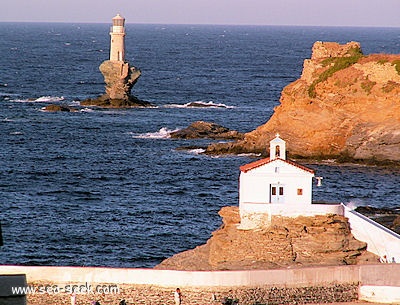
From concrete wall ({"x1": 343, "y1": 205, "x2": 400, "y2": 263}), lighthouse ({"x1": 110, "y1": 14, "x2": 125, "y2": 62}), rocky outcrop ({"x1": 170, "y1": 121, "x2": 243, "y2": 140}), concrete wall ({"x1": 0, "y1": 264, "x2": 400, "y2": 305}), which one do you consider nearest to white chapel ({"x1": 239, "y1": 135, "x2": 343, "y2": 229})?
concrete wall ({"x1": 343, "y1": 205, "x2": 400, "y2": 263})

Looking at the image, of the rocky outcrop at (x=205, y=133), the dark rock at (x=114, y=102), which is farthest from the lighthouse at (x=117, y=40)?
the rocky outcrop at (x=205, y=133)

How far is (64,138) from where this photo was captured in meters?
81.8

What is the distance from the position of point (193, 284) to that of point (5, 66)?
13626 cm

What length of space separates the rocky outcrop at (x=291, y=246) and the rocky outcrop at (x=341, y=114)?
1236 inches

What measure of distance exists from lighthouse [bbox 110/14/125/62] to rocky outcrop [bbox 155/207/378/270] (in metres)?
74.7

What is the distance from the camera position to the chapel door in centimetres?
3484

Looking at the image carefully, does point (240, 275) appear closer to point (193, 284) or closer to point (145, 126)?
point (193, 284)

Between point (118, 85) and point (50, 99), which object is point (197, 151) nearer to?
point (118, 85)

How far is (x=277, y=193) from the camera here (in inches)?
1373

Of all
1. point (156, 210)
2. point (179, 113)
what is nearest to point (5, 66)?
point (179, 113)

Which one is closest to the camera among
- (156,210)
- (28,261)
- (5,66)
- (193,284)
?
(193,284)

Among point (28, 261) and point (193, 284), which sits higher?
point (193, 284)

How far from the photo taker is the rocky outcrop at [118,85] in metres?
104

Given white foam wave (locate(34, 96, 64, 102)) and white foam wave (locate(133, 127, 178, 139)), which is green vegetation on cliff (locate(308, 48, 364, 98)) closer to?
white foam wave (locate(133, 127, 178, 139))
